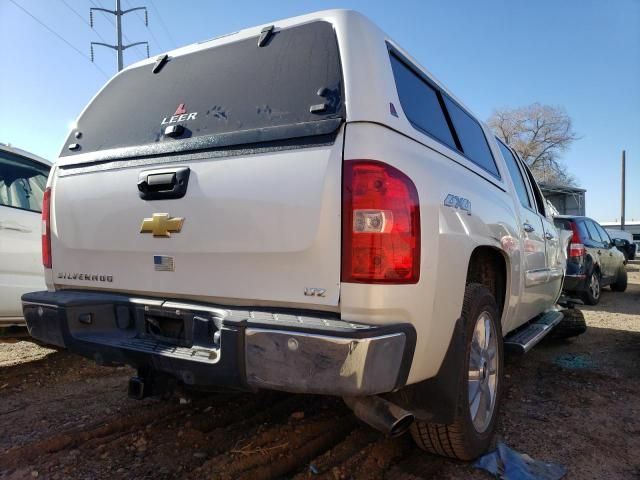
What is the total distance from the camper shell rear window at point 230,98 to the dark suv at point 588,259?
7238 mm

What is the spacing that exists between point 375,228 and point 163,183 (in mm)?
1067

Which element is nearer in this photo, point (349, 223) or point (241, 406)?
point (349, 223)

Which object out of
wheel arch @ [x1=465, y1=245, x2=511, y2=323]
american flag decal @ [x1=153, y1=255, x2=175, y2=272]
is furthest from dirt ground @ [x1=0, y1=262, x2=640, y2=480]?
american flag decal @ [x1=153, y1=255, x2=175, y2=272]

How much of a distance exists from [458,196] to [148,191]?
1512mm

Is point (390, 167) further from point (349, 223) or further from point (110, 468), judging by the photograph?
point (110, 468)

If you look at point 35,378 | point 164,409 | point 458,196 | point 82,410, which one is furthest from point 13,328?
point 458,196

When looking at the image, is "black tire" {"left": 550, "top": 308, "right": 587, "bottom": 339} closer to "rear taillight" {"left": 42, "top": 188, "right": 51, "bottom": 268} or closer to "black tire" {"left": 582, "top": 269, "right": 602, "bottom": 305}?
"black tire" {"left": 582, "top": 269, "right": 602, "bottom": 305}

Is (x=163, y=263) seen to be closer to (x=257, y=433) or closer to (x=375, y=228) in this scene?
(x=375, y=228)

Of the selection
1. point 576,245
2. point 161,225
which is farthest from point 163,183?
point 576,245

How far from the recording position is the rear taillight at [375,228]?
191cm

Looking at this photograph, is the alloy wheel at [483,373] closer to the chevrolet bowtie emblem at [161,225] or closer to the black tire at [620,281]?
the chevrolet bowtie emblem at [161,225]

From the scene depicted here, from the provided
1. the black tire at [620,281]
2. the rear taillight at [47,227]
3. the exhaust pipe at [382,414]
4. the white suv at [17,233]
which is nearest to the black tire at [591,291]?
the black tire at [620,281]

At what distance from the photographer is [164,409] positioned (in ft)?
10.8

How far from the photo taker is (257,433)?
9.50 feet
